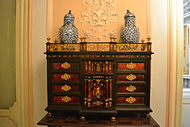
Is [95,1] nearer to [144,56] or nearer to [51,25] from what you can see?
[51,25]

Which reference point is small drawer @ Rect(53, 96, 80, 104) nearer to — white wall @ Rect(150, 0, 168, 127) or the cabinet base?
the cabinet base

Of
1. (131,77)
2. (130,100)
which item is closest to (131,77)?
(131,77)

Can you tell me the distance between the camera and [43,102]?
226cm

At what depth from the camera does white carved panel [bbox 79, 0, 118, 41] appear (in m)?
2.22

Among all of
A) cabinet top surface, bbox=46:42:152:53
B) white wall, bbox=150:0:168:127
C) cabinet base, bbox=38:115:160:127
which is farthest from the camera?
white wall, bbox=150:0:168:127

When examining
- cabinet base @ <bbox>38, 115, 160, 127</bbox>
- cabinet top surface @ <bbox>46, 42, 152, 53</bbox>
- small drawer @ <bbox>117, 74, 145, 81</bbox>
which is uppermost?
cabinet top surface @ <bbox>46, 42, 152, 53</bbox>

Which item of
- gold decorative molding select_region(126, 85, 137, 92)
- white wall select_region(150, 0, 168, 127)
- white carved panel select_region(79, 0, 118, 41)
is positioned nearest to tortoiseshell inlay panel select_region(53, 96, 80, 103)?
gold decorative molding select_region(126, 85, 137, 92)

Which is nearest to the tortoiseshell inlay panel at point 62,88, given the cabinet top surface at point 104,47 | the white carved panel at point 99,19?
the cabinet top surface at point 104,47

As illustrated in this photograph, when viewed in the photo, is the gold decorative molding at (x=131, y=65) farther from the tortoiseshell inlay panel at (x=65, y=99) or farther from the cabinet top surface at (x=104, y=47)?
the tortoiseshell inlay panel at (x=65, y=99)

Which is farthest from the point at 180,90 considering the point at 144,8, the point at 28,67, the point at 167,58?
the point at 28,67

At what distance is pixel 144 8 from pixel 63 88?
4.94 feet

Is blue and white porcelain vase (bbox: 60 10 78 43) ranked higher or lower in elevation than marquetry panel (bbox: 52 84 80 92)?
higher

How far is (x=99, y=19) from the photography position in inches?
87.4

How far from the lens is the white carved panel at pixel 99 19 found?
222 centimetres
